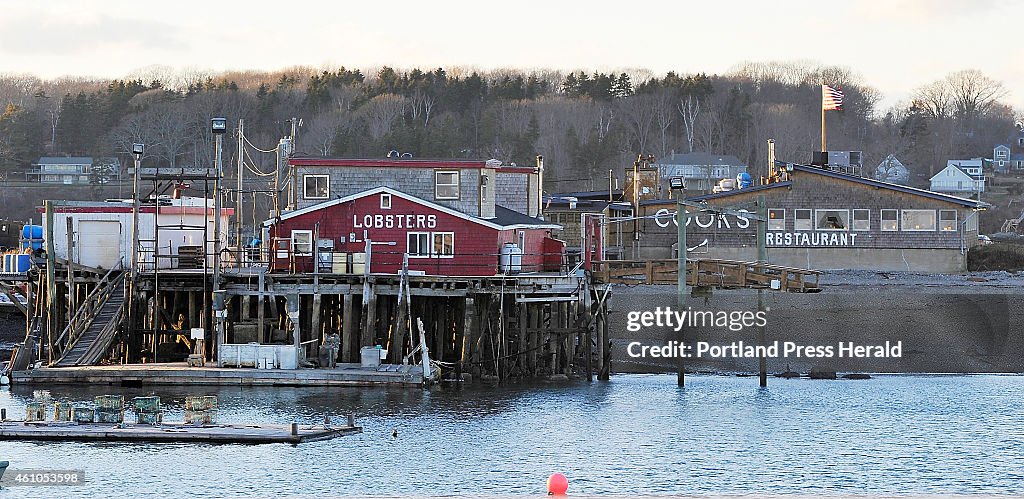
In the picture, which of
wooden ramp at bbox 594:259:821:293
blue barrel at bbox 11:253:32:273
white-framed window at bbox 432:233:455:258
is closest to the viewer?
wooden ramp at bbox 594:259:821:293

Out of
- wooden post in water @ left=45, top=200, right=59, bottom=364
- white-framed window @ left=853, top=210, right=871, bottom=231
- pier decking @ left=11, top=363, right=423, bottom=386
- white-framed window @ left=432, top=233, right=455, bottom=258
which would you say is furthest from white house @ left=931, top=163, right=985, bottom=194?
wooden post in water @ left=45, top=200, right=59, bottom=364

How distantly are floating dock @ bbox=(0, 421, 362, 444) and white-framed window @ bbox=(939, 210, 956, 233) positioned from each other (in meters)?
53.8

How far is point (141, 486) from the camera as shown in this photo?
39.8 m

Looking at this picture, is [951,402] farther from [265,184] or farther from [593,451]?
[265,184]

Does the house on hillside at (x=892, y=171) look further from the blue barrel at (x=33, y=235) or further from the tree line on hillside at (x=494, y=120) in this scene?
the blue barrel at (x=33, y=235)

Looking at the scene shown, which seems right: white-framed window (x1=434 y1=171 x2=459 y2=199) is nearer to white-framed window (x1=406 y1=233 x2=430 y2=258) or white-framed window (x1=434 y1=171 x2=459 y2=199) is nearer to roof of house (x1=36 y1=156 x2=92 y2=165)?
white-framed window (x1=406 y1=233 x2=430 y2=258)

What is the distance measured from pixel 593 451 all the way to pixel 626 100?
428 feet

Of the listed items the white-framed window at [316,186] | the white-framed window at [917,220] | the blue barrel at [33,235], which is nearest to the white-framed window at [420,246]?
the white-framed window at [316,186]

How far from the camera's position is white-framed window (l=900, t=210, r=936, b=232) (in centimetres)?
8981

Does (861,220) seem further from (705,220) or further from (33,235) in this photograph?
(33,235)

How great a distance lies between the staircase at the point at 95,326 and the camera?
5675 centimetres

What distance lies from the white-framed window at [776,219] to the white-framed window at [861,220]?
400cm

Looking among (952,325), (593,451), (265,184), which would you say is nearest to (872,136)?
(265,184)

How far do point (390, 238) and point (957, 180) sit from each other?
114 m
